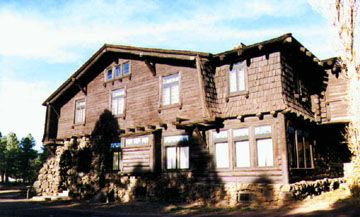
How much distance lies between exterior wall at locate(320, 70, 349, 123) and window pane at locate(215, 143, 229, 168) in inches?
231

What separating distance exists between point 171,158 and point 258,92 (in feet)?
19.9

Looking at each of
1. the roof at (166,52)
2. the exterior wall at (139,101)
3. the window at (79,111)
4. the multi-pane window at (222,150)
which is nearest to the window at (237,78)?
the roof at (166,52)

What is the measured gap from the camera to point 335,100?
18.5 m

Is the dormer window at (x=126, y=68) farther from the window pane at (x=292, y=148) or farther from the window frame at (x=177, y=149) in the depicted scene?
the window pane at (x=292, y=148)

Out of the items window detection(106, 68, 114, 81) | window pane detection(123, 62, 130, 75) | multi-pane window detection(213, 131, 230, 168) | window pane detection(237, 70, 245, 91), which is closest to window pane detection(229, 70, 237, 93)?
window pane detection(237, 70, 245, 91)

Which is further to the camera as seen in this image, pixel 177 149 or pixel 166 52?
pixel 166 52

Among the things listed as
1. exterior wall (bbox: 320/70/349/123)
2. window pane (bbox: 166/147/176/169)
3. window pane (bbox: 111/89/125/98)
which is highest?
window pane (bbox: 111/89/125/98)

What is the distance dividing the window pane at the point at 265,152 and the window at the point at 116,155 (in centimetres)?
976

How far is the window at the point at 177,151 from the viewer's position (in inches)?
723

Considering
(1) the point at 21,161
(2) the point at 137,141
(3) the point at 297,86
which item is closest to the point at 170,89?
(2) the point at 137,141

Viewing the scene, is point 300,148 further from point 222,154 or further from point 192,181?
point 192,181

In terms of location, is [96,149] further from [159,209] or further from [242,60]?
[242,60]

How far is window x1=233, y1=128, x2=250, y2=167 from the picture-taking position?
16.3m

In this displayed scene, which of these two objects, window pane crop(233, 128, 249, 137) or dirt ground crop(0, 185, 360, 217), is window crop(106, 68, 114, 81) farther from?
window pane crop(233, 128, 249, 137)
